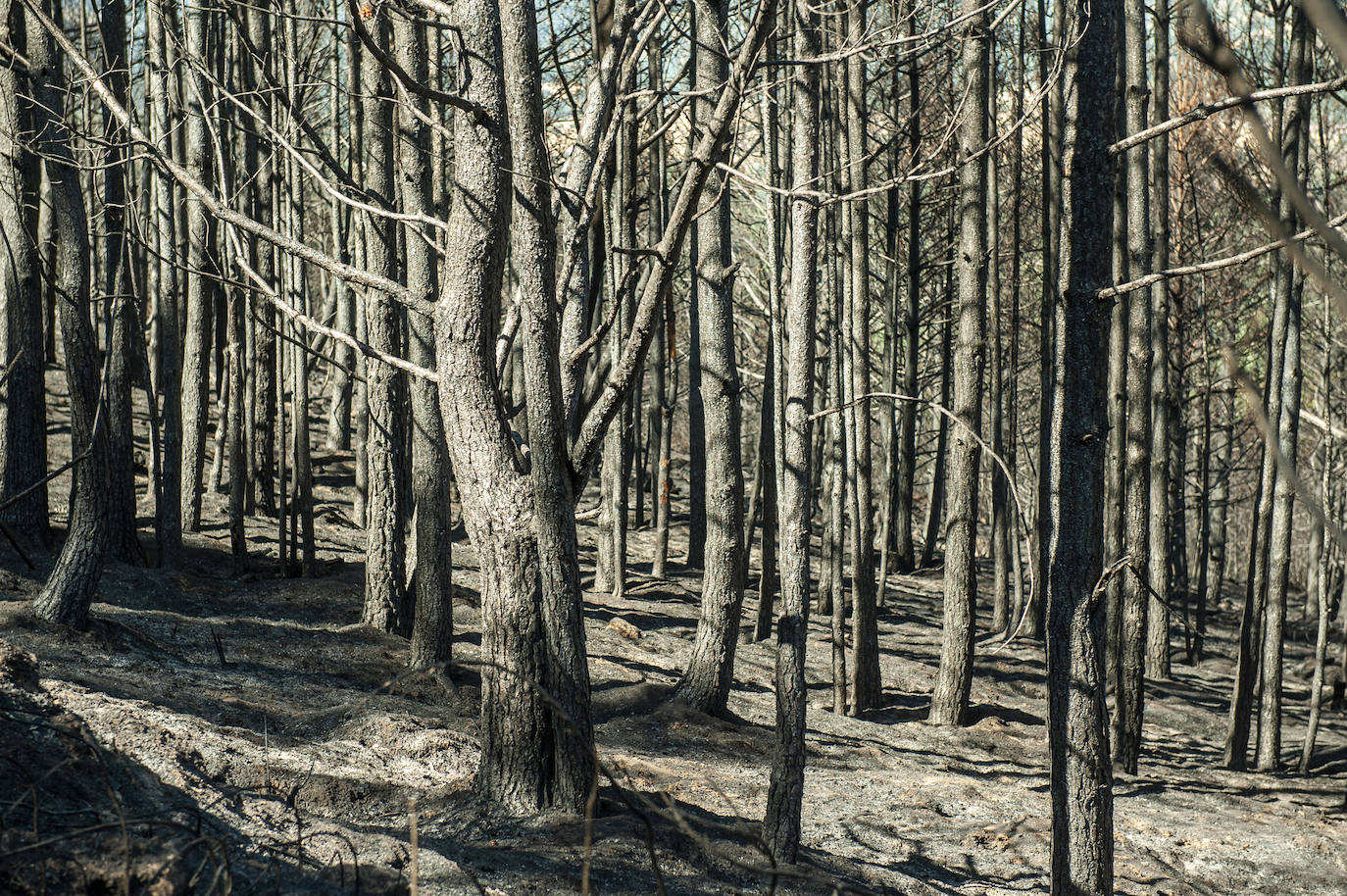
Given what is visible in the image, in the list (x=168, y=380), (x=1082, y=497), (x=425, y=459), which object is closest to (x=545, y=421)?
(x=1082, y=497)

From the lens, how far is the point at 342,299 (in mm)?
13938

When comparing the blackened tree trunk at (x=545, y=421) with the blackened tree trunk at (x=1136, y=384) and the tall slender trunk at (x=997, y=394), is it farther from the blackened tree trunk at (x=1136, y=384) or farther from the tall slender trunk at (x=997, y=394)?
the tall slender trunk at (x=997, y=394)

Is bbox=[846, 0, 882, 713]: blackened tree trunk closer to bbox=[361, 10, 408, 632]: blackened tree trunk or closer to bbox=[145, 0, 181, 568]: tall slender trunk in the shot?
bbox=[361, 10, 408, 632]: blackened tree trunk

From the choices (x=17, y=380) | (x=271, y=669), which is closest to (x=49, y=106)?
(x=17, y=380)

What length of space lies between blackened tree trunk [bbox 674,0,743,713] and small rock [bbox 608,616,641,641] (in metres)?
2.11

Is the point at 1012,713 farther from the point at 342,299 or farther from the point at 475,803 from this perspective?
the point at 342,299

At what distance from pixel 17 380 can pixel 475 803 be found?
6.92m

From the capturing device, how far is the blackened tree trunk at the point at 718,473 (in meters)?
7.61

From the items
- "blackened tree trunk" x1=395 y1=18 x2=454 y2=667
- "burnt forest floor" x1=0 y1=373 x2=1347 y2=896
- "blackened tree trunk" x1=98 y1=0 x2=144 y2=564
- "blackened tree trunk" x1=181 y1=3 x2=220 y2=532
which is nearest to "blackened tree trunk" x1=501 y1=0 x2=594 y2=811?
"burnt forest floor" x1=0 y1=373 x2=1347 y2=896

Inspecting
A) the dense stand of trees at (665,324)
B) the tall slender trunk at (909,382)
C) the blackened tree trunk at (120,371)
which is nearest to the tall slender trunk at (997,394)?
the dense stand of trees at (665,324)

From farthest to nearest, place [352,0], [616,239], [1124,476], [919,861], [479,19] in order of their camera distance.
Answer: [616,239] → [1124,476] → [919,861] → [479,19] → [352,0]

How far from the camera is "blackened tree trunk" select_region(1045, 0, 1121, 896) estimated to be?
413 centimetres

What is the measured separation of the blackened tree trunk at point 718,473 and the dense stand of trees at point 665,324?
0.10 feet

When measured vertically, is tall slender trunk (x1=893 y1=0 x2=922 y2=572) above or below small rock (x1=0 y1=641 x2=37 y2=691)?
above
